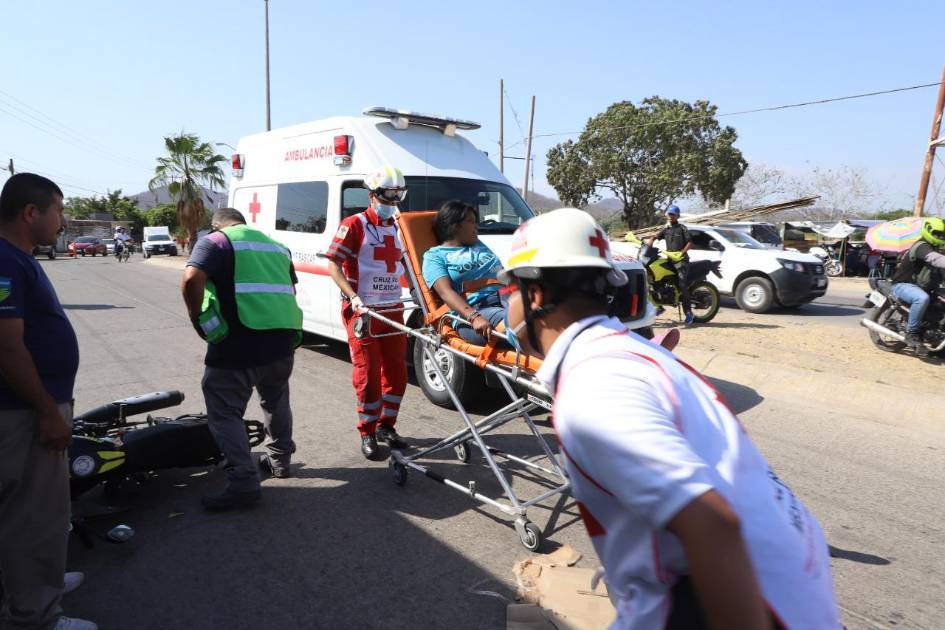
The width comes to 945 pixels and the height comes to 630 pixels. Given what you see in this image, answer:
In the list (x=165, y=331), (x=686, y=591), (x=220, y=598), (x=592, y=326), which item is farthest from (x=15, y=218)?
(x=165, y=331)

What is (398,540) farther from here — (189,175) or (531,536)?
(189,175)

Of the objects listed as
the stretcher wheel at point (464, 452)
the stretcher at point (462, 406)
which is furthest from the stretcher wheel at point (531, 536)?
the stretcher wheel at point (464, 452)

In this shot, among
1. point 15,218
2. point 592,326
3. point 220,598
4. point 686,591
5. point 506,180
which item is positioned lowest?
point 220,598

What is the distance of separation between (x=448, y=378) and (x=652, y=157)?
33.2 meters

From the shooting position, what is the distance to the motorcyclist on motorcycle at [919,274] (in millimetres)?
7312

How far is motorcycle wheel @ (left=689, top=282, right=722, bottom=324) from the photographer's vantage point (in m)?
10.3

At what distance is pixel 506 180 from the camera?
720 centimetres

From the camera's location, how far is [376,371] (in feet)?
14.8

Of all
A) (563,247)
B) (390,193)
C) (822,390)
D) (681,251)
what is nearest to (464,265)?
(390,193)

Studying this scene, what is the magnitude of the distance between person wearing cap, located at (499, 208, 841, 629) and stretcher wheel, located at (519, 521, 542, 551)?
1.98 meters

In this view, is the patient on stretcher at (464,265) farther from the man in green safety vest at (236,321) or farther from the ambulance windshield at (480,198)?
the ambulance windshield at (480,198)

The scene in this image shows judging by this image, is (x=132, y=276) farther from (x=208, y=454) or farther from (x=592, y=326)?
(x=592, y=326)

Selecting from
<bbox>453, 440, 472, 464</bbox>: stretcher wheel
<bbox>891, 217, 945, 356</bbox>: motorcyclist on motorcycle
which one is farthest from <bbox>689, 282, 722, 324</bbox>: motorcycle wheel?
<bbox>453, 440, 472, 464</bbox>: stretcher wheel

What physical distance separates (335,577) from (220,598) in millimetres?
525
